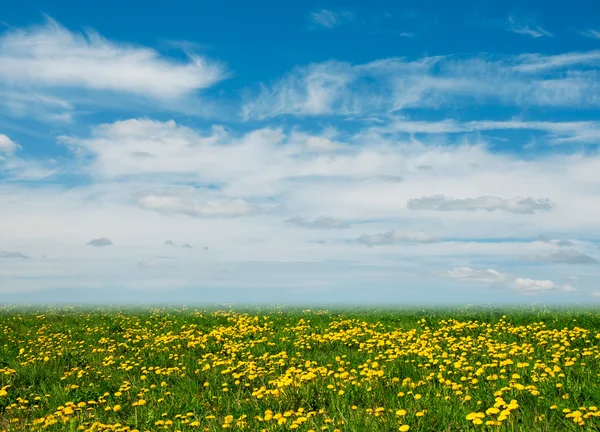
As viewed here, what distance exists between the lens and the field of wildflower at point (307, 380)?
22.2ft

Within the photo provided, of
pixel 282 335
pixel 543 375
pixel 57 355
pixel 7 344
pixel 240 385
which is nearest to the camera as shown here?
pixel 543 375

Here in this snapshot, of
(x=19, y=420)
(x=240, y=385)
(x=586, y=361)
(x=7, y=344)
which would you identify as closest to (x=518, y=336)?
(x=586, y=361)

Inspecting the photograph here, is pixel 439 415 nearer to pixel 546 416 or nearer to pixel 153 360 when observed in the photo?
pixel 546 416

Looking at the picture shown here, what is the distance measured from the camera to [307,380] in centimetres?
880

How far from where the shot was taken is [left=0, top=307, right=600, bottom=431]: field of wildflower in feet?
22.2

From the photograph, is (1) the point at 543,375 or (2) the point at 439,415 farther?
(1) the point at 543,375

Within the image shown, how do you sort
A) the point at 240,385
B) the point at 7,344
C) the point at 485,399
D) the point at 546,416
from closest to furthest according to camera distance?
the point at 546,416, the point at 485,399, the point at 240,385, the point at 7,344

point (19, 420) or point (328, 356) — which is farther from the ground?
point (328, 356)

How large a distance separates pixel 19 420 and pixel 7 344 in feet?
26.2

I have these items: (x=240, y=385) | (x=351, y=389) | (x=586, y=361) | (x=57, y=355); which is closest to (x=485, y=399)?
A: (x=351, y=389)

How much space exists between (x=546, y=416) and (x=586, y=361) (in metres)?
3.82

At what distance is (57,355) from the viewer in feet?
42.4

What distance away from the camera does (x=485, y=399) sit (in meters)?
7.28

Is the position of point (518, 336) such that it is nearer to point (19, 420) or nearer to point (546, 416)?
point (546, 416)
